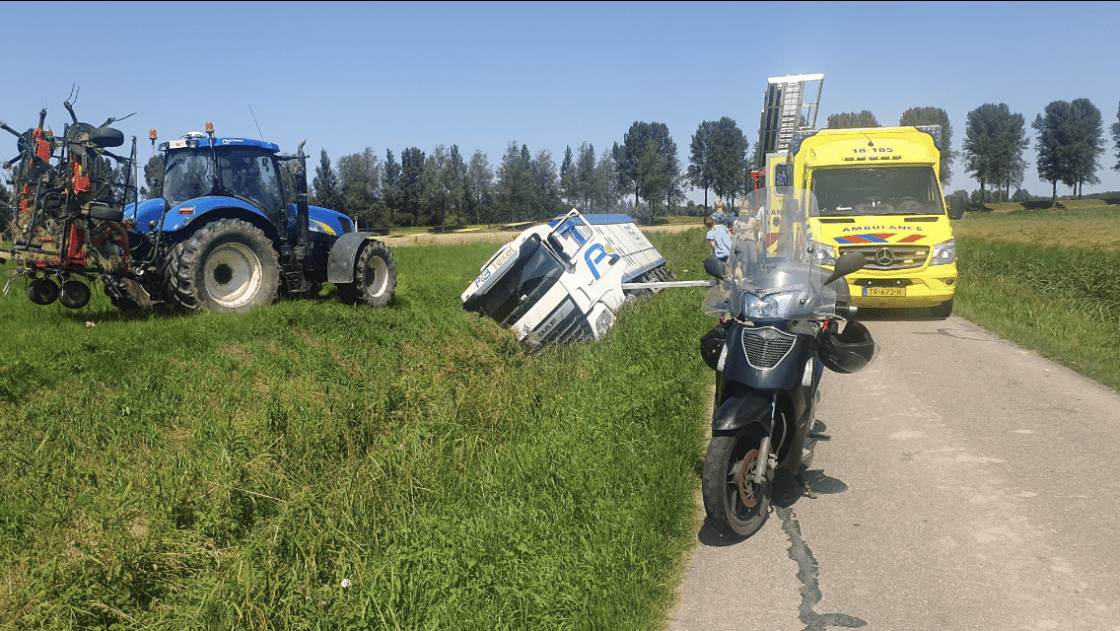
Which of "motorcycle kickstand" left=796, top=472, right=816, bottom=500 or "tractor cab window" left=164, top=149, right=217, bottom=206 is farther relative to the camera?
"tractor cab window" left=164, top=149, right=217, bottom=206

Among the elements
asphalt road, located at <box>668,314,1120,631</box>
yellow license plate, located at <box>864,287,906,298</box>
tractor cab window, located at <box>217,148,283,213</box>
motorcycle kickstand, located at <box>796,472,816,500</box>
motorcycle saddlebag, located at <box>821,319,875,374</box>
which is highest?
tractor cab window, located at <box>217,148,283,213</box>

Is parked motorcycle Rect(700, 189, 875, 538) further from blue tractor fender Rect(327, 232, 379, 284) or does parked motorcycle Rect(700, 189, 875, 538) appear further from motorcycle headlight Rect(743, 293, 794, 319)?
blue tractor fender Rect(327, 232, 379, 284)

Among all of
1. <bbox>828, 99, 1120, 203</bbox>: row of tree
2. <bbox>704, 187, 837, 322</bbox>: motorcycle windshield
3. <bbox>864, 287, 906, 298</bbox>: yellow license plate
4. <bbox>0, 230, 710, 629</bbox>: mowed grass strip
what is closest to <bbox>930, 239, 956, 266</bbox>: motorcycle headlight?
<bbox>864, 287, 906, 298</bbox>: yellow license plate

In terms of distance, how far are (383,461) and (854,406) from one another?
4.24m

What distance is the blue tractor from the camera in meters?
10.9

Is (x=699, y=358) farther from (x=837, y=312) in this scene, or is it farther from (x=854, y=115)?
(x=854, y=115)

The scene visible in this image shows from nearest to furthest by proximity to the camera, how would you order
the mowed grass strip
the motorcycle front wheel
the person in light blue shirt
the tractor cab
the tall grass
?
the mowed grass strip, the motorcycle front wheel, the tall grass, the tractor cab, the person in light blue shirt

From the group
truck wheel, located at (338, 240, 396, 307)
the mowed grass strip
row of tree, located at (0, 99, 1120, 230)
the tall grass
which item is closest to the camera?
A: the mowed grass strip

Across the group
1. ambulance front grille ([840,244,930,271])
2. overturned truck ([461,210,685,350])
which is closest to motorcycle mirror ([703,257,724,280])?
overturned truck ([461,210,685,350])

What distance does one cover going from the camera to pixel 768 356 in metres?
4.53

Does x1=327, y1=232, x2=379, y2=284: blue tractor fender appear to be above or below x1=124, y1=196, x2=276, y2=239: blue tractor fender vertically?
below

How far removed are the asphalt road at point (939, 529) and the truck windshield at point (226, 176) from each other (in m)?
8.95

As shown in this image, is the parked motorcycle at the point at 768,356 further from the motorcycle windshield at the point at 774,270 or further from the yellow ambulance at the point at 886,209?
the yellow ambulance at the point at 886,209

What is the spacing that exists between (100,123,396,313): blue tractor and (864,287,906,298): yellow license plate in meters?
7.59
